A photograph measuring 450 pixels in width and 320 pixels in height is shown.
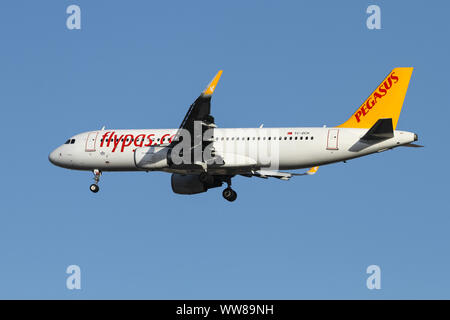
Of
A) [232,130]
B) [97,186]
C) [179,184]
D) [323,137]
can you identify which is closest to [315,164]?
[323,137]

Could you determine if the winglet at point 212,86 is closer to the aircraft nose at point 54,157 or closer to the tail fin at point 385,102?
the tail fin at point 385,102

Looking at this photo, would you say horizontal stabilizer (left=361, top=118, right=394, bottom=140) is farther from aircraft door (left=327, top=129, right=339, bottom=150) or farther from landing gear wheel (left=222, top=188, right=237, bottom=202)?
landing gear wheel (left=222, top=188, right=237, bottom=202)

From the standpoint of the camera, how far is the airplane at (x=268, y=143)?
4162 centimetres

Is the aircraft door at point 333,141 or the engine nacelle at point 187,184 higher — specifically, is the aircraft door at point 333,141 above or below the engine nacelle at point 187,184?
above

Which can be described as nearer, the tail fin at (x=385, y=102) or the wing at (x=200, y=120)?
the wing at (x=200, y=120)

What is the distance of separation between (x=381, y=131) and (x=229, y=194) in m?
9.65

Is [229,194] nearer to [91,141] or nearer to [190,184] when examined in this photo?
[190,184]

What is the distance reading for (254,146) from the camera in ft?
145

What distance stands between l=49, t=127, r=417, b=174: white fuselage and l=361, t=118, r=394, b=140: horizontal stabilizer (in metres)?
0.27

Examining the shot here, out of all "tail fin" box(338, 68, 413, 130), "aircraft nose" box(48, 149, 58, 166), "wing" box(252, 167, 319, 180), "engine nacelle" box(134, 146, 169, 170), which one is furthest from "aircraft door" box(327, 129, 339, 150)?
"aircraft nose" box(48, 149, 58, 166)

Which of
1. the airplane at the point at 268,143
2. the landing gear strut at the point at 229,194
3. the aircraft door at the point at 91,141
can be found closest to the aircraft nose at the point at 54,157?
the aircraft door at the point at 91,141

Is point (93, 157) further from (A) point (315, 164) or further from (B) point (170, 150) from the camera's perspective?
(A) point (315, 164)

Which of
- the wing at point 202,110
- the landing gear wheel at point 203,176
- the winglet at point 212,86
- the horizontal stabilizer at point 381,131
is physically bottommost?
the landing gear wheel at point 203,176

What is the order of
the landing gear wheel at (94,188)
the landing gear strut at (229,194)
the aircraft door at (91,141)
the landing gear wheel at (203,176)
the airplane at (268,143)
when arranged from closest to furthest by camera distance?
the airplane at (268,143), the landing gear wheel at (203,176), the landing gear strut at (229,194), the landing gear wheel at (94,188), the aircraft door at (91,141)
